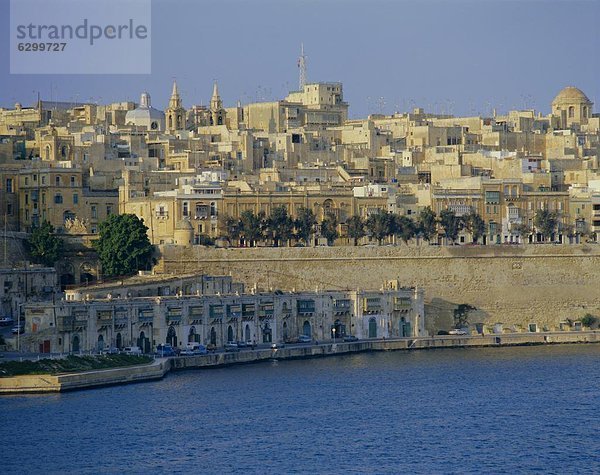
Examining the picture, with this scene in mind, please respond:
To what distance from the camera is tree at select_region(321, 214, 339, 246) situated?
69.3 metres

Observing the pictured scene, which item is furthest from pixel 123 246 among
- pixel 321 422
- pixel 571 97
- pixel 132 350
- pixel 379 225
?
pixel 571 97

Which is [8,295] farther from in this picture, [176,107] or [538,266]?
[176,107]

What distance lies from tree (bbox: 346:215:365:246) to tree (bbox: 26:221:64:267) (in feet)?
35.7

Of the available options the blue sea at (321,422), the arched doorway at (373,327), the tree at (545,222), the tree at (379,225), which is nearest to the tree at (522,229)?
the tree at (545,222)

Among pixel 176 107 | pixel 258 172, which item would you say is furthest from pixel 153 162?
pixel 176 107

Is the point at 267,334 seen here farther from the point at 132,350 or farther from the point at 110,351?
the point at 110,351

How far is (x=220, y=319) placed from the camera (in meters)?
58.1

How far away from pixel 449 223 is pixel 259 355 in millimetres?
15783

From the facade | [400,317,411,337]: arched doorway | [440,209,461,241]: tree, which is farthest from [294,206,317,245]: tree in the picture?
[400,317,411,337]: arched doorway

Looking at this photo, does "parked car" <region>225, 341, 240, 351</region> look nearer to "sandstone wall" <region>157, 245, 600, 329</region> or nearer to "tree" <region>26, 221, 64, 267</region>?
"sandstone wall" <region>157, 245, 600, 329</region>

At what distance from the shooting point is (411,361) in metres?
57.9

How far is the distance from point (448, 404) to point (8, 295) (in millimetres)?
14975

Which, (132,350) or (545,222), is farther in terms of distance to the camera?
(545,222)

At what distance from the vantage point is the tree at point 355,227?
227ft
